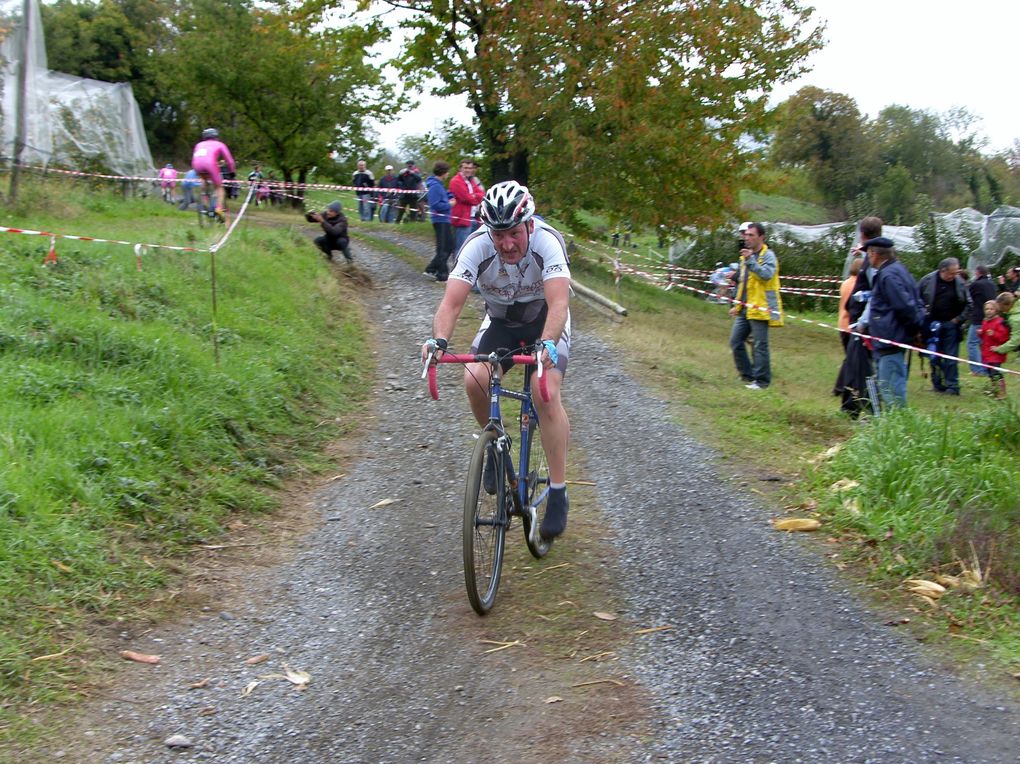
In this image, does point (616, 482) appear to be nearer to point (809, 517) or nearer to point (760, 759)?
point (809, 517)

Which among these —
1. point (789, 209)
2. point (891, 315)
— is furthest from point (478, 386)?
point (789, 209)

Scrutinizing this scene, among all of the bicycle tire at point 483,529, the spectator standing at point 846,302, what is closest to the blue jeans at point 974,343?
the spectator standing at point 846,302

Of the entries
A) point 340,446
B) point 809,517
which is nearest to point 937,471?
point 809,517

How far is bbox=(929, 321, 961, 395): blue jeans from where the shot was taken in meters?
13.7

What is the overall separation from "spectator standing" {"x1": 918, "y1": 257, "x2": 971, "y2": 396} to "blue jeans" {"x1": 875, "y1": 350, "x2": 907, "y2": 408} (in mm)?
4589

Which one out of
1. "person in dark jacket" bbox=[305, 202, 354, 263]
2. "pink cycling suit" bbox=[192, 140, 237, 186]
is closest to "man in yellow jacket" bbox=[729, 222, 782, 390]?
"person in dark jacket" bbox=[305, 202, 354, 263]

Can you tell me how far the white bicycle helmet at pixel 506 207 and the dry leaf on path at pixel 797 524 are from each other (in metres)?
2.83

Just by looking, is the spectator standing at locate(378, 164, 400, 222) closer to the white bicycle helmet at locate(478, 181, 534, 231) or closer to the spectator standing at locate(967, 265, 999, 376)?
the spectator standing at locate(967, 265, 999, 376)

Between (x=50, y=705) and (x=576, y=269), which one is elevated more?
(x=576, y=269)

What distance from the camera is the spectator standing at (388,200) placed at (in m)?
25.9

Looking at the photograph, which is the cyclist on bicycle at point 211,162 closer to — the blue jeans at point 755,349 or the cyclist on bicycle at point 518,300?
the blue jeans at point 755,349

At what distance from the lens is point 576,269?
21500 mm

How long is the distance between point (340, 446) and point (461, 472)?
1301 mm

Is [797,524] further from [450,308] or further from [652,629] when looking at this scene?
[450,308]
